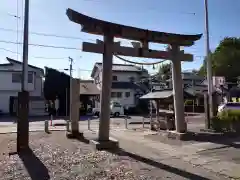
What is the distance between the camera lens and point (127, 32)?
11.7 m

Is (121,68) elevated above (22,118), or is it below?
above

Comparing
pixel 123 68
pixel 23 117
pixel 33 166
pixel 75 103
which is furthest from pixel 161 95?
pixel 123 68

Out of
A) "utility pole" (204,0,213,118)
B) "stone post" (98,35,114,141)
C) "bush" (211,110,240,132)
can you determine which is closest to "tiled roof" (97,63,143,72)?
"utility pole" (204,0,213,118)

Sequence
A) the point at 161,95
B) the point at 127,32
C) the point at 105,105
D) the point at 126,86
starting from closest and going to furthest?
the point at 105,105 → the point at 127,32 → the point at 161,95 → the point at 126,86

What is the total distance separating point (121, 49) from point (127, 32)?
2.68 feet

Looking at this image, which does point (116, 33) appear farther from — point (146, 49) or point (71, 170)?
point (71, 170)

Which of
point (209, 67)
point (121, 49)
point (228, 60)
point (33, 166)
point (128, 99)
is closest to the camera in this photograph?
point (33, 166)

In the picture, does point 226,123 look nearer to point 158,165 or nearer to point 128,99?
point 158,165

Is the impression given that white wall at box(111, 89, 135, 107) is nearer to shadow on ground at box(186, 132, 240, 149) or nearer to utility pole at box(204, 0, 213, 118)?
utility pole at box(204, 0, 213, 118)

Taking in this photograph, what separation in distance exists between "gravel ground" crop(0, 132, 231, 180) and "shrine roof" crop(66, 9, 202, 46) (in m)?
4.61

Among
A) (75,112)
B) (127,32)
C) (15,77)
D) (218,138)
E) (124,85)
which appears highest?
(15,77)

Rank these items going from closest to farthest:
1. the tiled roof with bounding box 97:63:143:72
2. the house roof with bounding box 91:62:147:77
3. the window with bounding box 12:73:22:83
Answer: the window with bounding box 12:73:22:83
the house roof with bounding box 91:62:147:77
the tiled roof with bounding box 97:63:143:72

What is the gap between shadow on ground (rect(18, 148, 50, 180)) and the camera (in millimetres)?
6785

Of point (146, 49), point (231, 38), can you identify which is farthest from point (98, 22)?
point (231, 38)
